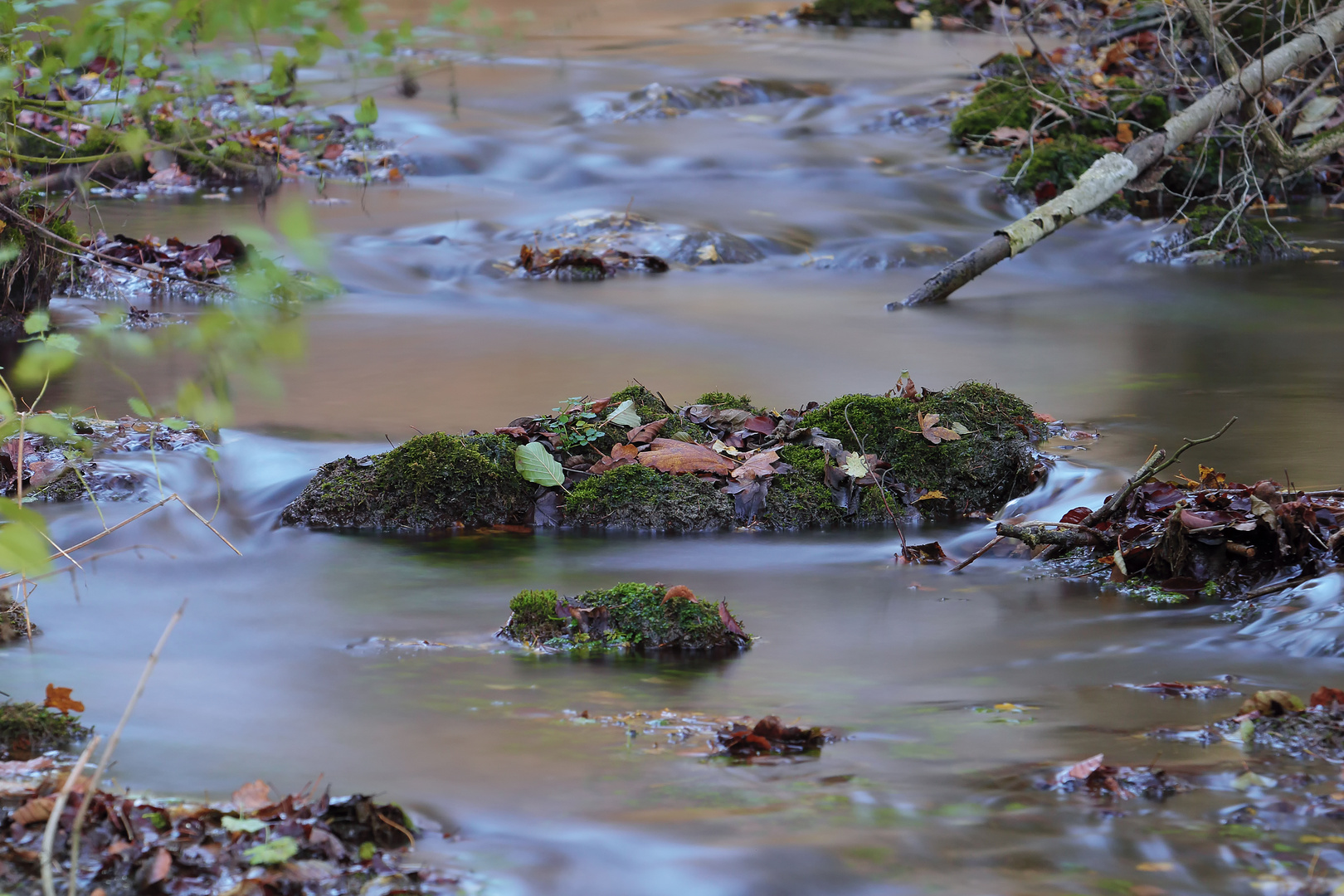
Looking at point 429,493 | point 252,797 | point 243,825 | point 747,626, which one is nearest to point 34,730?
point 252,797

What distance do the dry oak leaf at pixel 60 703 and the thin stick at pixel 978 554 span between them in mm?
3028

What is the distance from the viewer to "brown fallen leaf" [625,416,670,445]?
5844 millimetres

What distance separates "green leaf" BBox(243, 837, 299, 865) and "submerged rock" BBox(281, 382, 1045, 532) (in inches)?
111

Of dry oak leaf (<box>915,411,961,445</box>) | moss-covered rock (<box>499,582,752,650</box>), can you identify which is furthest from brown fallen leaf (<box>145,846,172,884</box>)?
dry oak leaf (<box>915,411,961,445</box>)

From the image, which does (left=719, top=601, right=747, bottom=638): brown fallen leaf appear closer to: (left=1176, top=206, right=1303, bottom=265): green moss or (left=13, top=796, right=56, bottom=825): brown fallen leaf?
(left=13, top=796, right=56, bottom=825): brown fallen leaf

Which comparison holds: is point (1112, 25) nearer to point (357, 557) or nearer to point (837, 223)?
point (837, 223)

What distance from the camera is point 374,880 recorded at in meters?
2.77

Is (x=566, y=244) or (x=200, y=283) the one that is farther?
(x=566, y=244)

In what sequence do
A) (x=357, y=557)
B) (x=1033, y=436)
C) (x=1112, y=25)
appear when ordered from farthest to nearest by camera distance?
(x=1112, y=25)
(x=1033, y=436)
(x=357, y=557)

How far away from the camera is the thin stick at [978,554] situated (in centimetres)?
503

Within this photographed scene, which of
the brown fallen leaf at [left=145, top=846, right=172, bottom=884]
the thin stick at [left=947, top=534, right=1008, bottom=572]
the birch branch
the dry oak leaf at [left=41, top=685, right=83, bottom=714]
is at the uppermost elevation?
the birch branch

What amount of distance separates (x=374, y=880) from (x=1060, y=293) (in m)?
9.30

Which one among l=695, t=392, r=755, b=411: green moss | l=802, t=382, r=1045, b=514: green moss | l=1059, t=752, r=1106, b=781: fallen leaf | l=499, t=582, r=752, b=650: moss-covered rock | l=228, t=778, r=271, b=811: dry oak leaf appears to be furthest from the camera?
l=695, t=392, r=755, b=411: green moss

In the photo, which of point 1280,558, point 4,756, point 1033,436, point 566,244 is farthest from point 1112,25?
point 4,756
